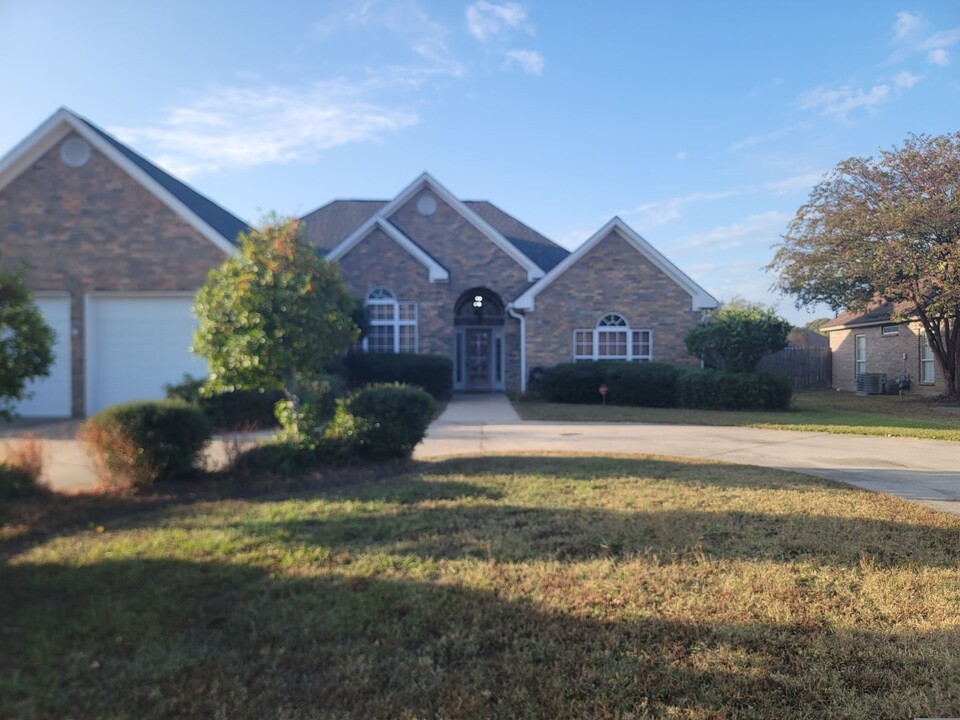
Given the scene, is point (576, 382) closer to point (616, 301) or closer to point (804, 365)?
point (616, 301)

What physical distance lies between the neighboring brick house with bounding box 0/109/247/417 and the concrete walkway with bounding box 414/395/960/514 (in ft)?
22.1

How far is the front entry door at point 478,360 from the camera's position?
23.6 meters

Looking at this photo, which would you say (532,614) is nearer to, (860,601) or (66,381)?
(860,601)

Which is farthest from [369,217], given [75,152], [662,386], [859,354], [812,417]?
[859,354]

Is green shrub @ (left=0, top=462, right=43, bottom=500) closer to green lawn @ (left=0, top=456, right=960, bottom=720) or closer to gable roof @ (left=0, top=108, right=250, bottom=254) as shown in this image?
green lawn @ (left=0, top=456, right=960, bottom=720)

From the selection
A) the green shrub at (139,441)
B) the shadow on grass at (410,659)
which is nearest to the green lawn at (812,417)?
the green shrub at (139,441)

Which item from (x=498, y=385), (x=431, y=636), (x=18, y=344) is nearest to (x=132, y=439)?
(x=18, y=344)

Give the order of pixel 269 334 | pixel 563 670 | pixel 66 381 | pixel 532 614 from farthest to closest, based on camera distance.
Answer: pixel 66 381, pixel 269 334, pixel 532 614, pixel 563 670

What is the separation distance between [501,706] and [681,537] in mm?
2778

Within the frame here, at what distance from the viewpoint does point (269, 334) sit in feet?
23.9

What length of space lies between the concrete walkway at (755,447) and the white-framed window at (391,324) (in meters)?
7.36

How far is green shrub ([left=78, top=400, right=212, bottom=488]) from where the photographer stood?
6.48m

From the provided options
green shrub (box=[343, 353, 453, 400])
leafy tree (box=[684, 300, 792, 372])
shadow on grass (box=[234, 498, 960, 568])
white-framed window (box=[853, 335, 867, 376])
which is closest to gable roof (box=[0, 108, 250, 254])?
green shrub (box=[343, 353, 453, 400])

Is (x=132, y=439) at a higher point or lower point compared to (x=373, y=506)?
higher
